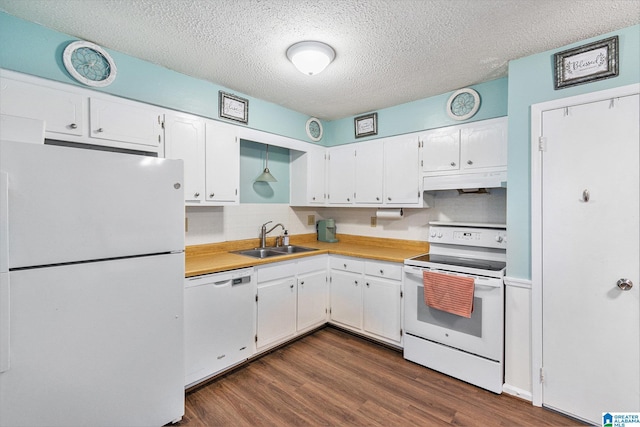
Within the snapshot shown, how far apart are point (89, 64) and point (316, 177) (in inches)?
90.9

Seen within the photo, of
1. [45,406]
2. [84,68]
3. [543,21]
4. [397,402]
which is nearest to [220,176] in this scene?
[84,68]

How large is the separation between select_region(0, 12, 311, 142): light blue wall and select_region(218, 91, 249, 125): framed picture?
5 centimetres

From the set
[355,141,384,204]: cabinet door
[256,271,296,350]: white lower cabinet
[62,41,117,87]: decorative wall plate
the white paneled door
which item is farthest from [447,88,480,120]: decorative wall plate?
[62,41,117,87]: decorative wall plate

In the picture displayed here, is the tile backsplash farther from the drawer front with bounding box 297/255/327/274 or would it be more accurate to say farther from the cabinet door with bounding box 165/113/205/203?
the drawer front with bounding box 297/255/327/274

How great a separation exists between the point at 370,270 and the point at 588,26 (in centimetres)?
234

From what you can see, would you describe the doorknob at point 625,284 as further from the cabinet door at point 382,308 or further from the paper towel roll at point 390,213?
the paper towel roll at point 390,213

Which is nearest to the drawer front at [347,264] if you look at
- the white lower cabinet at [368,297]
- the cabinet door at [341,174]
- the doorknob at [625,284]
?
the white lower cabinet at [368,297]

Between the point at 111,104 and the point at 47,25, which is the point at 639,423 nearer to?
the point at 111,104

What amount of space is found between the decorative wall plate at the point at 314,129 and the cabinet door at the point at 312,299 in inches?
64.3

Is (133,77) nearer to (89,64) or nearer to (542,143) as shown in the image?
(89,64)

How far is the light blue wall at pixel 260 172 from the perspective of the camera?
10.6 ft

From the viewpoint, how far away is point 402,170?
3.03 metres

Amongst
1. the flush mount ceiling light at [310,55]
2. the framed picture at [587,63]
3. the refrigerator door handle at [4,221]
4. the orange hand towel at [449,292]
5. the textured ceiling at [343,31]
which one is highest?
the textured ceiling at [343,31]

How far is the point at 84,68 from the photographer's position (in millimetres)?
1919
